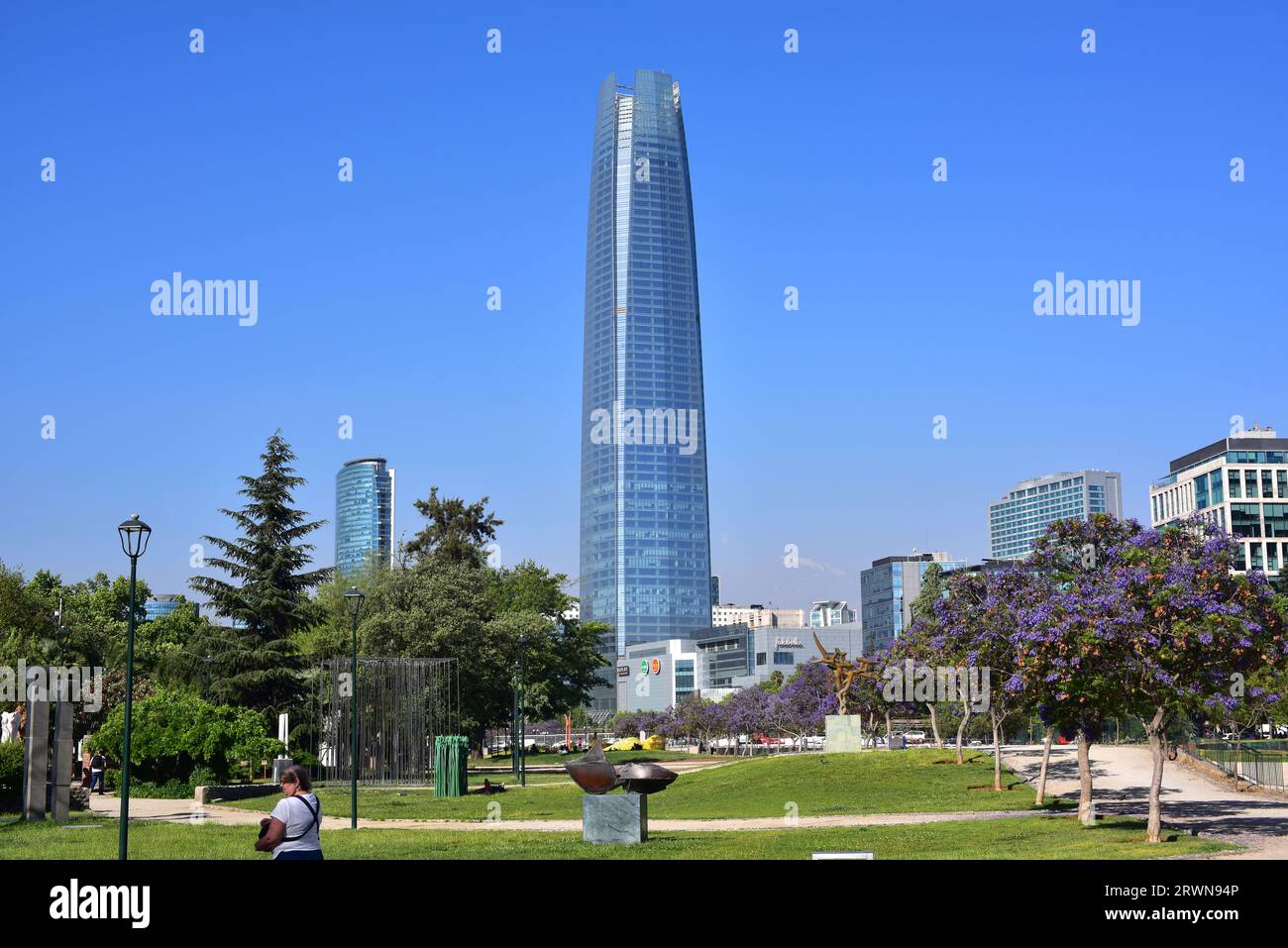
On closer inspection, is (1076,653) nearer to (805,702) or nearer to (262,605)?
(262,605)

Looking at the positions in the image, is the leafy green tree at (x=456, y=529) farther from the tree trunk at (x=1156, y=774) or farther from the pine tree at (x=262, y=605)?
the tree trunk at (x=1156, y=774)

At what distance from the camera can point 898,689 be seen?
48094 mm

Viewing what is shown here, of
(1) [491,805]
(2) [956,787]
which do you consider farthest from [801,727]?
(1) [491,805]

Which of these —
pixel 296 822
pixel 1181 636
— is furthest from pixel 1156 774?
pixel 296 822

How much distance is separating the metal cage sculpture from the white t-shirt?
3458 cm

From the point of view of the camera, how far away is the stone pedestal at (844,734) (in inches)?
2199

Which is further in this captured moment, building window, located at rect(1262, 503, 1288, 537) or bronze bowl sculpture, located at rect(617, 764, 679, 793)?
building window, located at rect(1262, 503, 1288, 537)

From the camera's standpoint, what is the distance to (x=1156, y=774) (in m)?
23.5

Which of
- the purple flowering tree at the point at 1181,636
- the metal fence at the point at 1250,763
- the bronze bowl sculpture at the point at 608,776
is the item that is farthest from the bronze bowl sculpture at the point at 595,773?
the metal fence at the point at 1250,763

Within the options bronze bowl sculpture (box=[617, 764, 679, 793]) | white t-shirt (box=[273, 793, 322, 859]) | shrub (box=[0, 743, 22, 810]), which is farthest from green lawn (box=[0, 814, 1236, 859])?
white t-shirt (box=[273, 793, 322, 859])

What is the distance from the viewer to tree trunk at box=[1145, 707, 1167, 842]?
75.3ft

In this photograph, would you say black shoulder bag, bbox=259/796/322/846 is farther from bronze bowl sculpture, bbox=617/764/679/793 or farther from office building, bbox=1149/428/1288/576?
office building, bbox=1149/428/1288/576

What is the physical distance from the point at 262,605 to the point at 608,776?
39.0m
